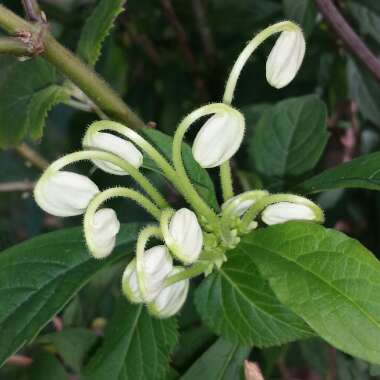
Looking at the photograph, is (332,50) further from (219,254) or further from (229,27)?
(219,254)

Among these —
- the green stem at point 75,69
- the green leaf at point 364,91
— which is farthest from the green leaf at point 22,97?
the green leaf at point 364,91

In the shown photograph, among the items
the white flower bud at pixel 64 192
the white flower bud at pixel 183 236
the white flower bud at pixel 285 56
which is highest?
the white flower bud at pixel 64 192

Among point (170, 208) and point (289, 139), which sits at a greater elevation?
point (170, 208)

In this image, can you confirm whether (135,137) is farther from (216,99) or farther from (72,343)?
(216,99)

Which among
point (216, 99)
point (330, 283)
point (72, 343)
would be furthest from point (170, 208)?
point (216, 99)

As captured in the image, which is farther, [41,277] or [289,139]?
[289,139]

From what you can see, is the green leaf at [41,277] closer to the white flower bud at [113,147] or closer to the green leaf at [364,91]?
the white flower bud at [113,147]

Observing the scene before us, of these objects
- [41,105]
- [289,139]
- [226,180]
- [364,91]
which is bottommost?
[364,91]
